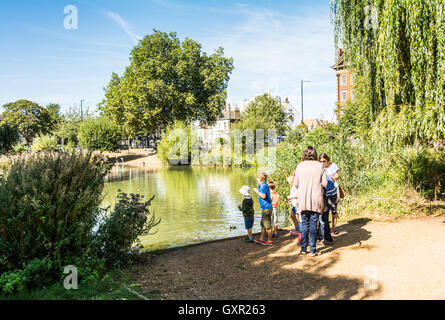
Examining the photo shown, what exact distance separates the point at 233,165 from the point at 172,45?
22003 millimetres

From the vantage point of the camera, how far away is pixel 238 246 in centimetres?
764

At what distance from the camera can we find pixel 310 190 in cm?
635

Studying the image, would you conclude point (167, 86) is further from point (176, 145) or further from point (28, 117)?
point (28, 117)

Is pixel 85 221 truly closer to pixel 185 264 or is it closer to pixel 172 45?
pixel 185 264

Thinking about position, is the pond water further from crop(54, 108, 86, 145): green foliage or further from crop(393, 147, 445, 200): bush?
crop(54, 108, 86, 145): green foliage

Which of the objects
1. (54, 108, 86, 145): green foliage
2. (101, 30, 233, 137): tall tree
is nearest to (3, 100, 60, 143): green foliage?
(54, 108, 86, 145): green foliage

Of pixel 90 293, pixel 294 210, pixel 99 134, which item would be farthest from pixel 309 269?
pixel 99 134

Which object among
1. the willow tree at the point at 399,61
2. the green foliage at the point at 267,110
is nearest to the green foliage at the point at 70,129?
the green foliage at the point at 267,110

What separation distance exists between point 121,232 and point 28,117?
84.6 metres

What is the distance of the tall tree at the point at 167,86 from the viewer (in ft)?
158

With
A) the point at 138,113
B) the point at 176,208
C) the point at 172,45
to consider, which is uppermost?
the point at 172,45

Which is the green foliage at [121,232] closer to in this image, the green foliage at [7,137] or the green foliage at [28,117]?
the green foliage at [7,137]
